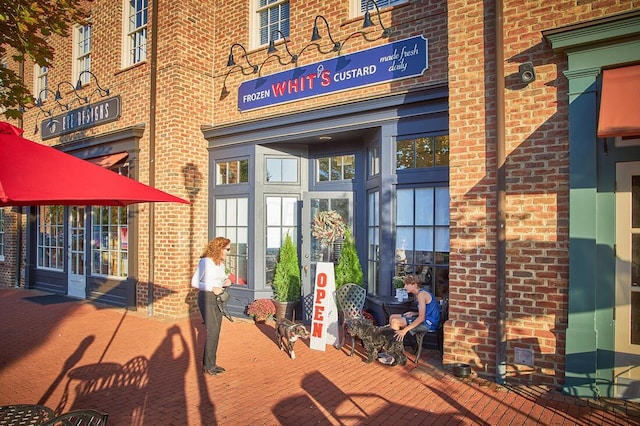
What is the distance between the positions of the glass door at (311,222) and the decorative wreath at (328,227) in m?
0.21

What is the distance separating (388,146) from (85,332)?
19.0 feet

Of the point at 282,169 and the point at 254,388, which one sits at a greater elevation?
the point at 282,169

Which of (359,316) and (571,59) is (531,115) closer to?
(571,59)

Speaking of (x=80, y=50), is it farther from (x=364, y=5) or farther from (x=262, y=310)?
(x=262, y=310)

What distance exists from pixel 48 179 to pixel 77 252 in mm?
9123

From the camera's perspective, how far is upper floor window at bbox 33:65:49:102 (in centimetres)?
1197

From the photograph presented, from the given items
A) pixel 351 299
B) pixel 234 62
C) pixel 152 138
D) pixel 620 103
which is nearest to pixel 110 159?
pixel 152 138

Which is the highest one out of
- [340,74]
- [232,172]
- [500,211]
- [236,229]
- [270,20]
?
[270,20]

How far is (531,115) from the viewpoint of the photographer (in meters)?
4.57

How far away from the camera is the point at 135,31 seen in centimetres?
943

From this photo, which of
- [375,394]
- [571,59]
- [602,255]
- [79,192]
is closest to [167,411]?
[375,394]

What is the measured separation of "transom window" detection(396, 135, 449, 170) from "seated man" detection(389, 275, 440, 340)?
67.0 inches

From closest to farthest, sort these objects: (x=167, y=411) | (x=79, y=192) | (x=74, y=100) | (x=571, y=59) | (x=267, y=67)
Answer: (x=79, y=192) → (x=167, y=411) → (x=571, y=59) → (x=267, y=67) → (x=74, y=100)

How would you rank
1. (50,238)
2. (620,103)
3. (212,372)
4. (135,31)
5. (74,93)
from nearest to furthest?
(620,103)
(212,372)
(135,31)
(74,93)
(50,238)
